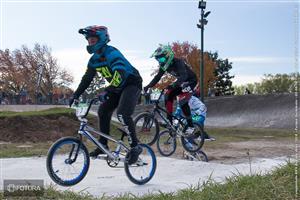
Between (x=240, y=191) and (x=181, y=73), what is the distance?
4.24 metres

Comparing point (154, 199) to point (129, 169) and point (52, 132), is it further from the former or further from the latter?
point (52, 132)

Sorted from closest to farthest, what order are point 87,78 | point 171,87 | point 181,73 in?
point 87,78 < point 181,73 < point 171,87

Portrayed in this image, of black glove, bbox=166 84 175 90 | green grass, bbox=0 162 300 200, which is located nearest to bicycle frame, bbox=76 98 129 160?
green grass, bbox=0 162 300 200

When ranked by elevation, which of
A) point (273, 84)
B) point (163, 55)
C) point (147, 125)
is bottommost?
point (147, 125)

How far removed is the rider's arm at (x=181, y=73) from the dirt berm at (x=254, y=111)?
16.8m

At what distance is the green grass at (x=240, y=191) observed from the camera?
4.09 m

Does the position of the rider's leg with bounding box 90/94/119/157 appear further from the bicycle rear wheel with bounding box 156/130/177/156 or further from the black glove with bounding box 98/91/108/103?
the bicycle rear wheel with bounding box 156/130/177/156

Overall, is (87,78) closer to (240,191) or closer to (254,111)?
(240,191)


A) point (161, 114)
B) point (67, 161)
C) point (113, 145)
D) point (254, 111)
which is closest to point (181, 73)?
point (161, 114)

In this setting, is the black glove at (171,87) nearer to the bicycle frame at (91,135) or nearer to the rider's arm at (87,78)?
the bicycle frame at (91,135)

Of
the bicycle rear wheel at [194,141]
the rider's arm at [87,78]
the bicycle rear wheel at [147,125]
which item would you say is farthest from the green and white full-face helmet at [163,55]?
the rider's arm at [87,78]

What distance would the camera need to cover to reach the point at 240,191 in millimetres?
4246

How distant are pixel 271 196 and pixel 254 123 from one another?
22.1 meters

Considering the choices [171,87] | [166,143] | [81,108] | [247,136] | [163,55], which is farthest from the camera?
[247,136]
